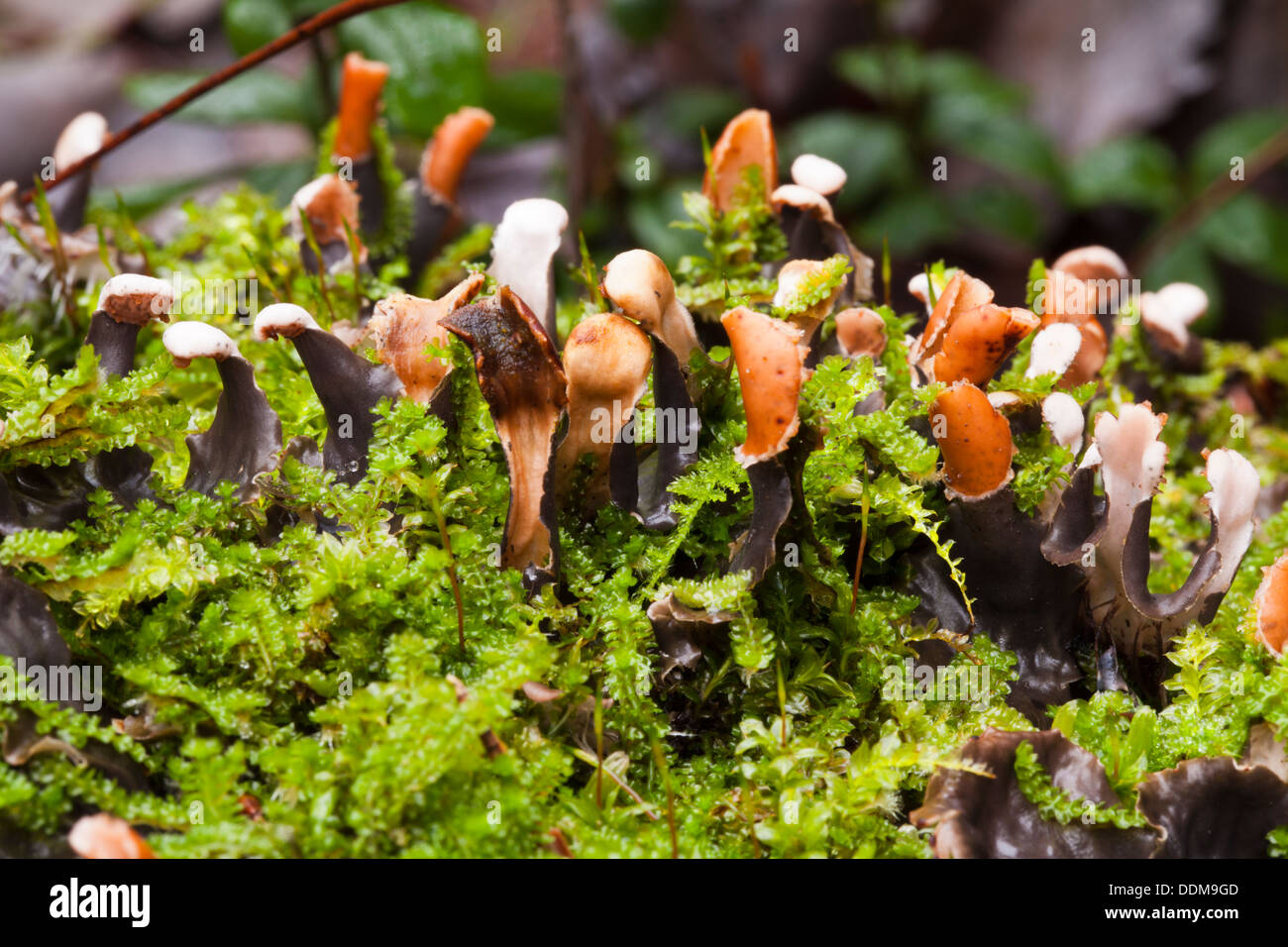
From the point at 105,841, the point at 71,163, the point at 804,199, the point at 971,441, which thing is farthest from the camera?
the point at 71,163

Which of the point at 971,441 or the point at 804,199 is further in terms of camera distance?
the point at 804,199

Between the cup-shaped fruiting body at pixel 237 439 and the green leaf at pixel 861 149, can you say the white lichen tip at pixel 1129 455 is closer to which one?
the cup-shaped fruiting body at pixel 237 439

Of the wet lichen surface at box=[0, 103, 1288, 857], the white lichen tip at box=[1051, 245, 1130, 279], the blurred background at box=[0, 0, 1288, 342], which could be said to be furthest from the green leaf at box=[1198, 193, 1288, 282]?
the wet lichen surface at box=[0, 103, 1288, 857]

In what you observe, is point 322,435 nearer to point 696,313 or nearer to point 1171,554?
point 696,313

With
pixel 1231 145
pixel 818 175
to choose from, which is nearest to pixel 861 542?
pixel 818 175

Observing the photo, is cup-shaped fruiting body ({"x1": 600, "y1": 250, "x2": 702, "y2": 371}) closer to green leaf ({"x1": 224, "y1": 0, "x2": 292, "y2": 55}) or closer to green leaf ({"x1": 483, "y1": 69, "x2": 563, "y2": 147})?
green leaf ({"x1": 224, "y1": 0, "x2": 292, "y2": 55})

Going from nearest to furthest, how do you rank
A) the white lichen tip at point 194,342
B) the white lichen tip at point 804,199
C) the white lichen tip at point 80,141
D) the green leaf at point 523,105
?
the white lichen tip at point 194,342 → the white lichen tip at point 804,199 → the white lichen tip at point 80,141 → the green leaf at point 523,105

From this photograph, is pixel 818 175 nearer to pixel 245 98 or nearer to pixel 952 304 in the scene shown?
pixel 952 304

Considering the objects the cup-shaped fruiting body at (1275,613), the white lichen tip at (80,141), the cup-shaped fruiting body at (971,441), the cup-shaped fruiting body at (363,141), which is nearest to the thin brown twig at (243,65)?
the white lichen tip at (80,141)
